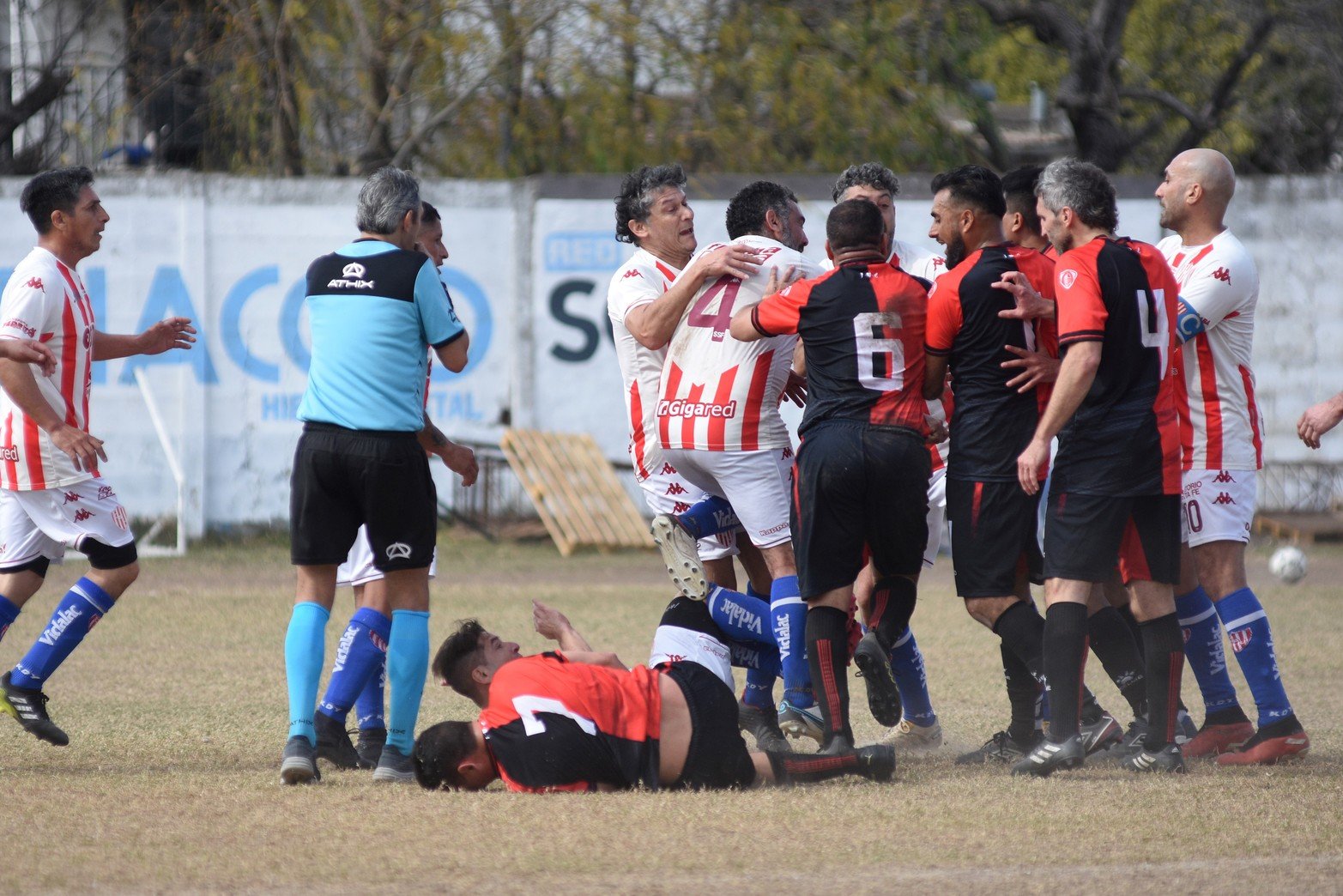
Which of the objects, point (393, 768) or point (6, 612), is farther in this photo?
point (6, 612)

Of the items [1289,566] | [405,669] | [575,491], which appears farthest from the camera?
[575,491]

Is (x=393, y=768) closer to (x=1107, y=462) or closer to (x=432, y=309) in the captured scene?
(x=432, y=309)

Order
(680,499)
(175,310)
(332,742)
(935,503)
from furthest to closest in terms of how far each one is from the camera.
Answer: (175,310) < (935,503) < (680,499) < (332,742)

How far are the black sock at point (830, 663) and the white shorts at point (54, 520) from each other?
109 inches

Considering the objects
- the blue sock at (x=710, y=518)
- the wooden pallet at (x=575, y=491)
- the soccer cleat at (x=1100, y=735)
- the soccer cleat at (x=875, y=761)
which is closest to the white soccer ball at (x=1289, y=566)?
the wooden pallet at (x=575, y=491)

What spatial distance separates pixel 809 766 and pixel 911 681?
124 cm

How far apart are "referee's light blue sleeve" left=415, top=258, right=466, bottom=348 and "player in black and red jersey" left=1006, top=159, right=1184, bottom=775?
6.88 feet

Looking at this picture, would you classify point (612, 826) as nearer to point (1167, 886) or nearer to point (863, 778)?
point (863, 778)

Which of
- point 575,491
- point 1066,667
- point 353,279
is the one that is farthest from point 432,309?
point 575,491

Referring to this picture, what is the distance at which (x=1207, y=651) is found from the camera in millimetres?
6109

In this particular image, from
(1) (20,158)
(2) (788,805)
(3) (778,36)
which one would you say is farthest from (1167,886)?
(1) (20,158)

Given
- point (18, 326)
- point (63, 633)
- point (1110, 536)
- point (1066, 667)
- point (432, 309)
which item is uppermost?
point (432, 309)

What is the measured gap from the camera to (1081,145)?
17719 millimetres

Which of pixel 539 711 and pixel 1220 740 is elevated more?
pixel 539 711
